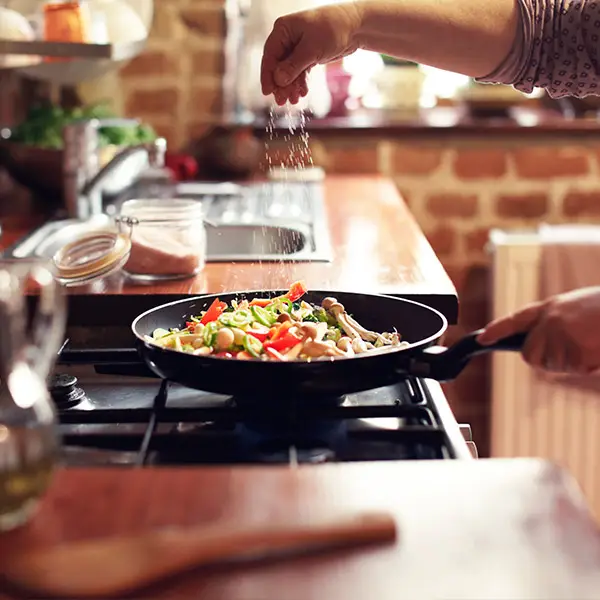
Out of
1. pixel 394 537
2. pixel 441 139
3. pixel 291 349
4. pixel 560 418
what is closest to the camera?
pixel 394 537

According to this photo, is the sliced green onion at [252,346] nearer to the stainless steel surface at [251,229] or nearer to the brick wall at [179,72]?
the stainless steel surface at [251,229]

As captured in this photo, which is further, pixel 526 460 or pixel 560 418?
pixel 560 418

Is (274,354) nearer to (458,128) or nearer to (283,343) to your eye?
(283,343)

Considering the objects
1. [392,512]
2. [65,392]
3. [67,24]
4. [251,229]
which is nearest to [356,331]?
[65,392]

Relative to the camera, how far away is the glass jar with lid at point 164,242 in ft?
5.71

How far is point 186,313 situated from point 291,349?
0.75 ft

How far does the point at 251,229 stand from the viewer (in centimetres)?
226

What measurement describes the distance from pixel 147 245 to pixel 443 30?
0.60 metres

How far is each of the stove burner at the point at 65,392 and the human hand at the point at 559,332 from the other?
50 cm

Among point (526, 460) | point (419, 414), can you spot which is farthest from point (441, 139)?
point (526, 460)

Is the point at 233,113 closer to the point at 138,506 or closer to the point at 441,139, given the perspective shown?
the point at 441,139

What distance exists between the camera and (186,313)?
4.61 feet

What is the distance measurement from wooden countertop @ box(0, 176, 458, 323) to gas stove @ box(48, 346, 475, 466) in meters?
0.31

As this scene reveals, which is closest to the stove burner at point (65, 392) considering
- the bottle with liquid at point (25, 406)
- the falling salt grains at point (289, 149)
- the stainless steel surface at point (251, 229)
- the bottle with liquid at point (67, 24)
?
the bottle with liquid at point (25, 406)
